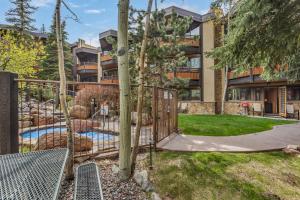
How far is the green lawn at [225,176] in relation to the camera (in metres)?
3.59

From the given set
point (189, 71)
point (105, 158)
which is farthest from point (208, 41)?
point (105, 158)

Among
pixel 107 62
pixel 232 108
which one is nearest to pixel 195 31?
pixel 232 108

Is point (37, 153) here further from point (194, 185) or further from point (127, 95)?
point (194, 185)

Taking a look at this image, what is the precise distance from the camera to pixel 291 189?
386cm

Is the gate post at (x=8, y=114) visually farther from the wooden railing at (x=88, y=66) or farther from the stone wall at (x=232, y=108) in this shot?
the wooden railing at (x=88, y=66)

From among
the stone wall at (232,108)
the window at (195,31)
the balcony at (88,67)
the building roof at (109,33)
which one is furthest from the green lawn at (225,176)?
the balcony at (88,67)

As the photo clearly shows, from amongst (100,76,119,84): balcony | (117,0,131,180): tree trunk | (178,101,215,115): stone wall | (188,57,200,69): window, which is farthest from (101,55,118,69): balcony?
(117,0,131,180): tree trunk

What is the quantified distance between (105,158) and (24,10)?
80.7 ft

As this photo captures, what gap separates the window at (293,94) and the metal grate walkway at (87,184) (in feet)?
53.5

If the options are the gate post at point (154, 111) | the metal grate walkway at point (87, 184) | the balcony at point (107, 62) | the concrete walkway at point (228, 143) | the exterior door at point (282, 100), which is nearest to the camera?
the metal grate walkway at point (87, 184)

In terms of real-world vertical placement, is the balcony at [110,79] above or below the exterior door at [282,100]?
above

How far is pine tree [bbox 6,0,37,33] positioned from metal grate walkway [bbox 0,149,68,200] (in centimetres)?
2482

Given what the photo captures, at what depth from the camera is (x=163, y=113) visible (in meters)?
6.40

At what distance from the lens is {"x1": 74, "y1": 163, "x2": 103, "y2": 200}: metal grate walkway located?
284 cm
